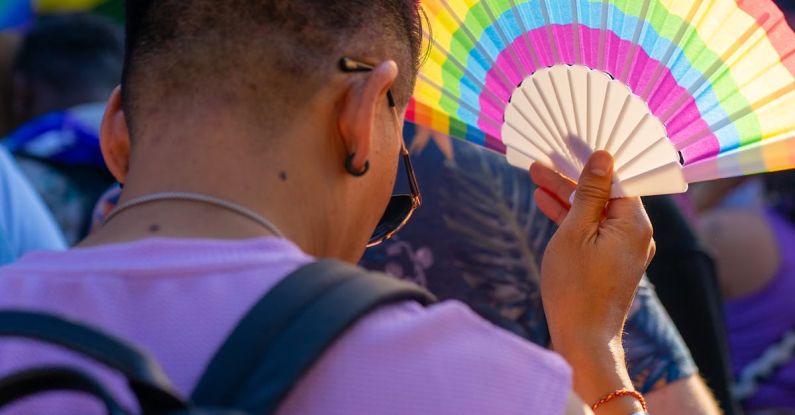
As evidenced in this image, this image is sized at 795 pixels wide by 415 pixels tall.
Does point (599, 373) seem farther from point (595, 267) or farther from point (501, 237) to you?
point (501, 237)

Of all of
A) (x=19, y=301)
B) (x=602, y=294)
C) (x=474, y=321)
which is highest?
(x=474, y=321)

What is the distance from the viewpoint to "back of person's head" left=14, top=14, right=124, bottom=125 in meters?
4.16

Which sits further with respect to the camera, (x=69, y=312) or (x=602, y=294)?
(x=602, y=294)

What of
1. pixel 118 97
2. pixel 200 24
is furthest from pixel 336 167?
pixel 118 97

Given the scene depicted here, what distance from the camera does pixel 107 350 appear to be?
1081 mm

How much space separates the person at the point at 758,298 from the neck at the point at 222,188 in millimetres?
2804

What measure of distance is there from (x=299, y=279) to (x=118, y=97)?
574mm

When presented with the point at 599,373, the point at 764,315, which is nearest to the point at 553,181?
the point at 599,373

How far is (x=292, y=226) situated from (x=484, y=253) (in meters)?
1.01

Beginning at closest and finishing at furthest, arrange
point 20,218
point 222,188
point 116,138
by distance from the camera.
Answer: point 222,188
point 116,138
point 20,218

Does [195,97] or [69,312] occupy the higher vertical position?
[195,97]

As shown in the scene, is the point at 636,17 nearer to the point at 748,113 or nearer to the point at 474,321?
the point at 748,113

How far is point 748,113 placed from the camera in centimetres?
176

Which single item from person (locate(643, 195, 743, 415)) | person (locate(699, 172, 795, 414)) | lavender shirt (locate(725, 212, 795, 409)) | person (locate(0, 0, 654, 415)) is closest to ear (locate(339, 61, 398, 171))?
person (locate(0, 0, 654, 415))
